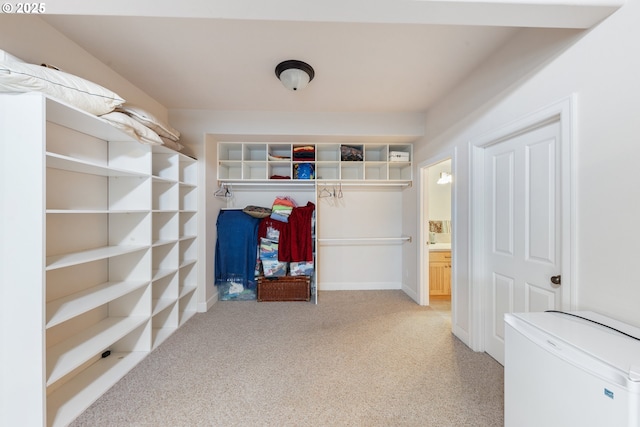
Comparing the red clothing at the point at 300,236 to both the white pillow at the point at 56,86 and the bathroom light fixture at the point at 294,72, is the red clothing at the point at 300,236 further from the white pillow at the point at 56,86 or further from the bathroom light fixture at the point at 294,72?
the white pillow at the point at 56,86

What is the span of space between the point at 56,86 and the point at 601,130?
9.25ft

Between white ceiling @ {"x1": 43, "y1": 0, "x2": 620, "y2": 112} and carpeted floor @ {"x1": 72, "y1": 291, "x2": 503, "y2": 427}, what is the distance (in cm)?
217

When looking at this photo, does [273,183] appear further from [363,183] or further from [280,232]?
[363,183]

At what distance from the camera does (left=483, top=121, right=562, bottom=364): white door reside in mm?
1596

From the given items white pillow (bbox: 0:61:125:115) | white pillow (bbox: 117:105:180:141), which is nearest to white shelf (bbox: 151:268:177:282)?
white pillow (bbox: 117:105:180:141)

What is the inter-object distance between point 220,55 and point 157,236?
73.7 inches

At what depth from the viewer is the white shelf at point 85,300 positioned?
4.81ft

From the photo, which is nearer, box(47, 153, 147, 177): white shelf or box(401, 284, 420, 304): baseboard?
box(47, 153, 147, 177): white shelf

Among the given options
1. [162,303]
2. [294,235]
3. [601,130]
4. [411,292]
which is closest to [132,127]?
[162,303]

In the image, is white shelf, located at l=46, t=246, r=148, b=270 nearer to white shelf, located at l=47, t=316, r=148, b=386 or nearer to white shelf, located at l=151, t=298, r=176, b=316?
white shelf, located at l=47, t=316, r=148, b=386

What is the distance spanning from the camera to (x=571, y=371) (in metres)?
0.87

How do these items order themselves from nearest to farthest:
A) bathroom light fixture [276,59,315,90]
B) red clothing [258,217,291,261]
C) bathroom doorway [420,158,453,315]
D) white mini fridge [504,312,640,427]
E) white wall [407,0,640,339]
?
white mini fridge [504,312,640,427] < white wall [407,0,640,339] < bathroom light fixture [276,59,315,90] < bathroom doorway [420,158,453,315] < red clothing [258,217,291,261]

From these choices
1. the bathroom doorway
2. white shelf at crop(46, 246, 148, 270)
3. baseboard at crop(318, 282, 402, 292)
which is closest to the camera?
white shelf at crop(46, 246, 148, 270)

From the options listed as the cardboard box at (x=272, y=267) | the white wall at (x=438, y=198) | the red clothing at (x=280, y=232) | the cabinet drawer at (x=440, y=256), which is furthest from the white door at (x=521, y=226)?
the cardboard box at (x=272, y=267)
